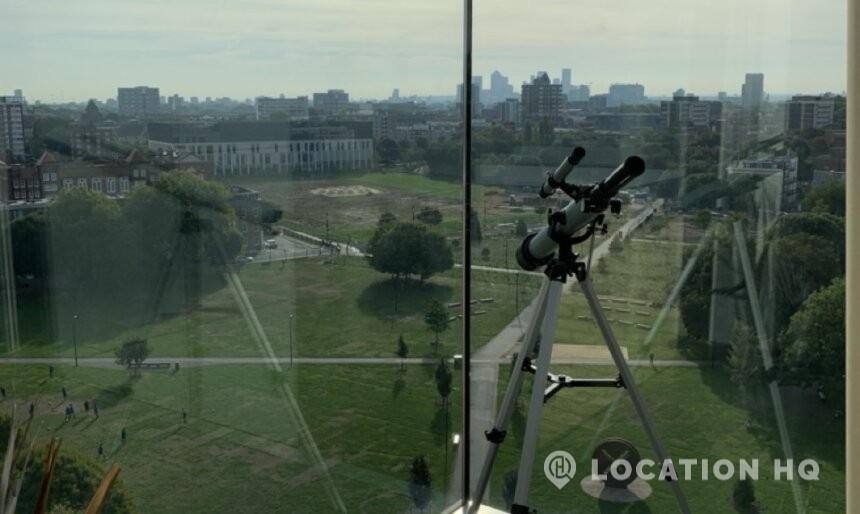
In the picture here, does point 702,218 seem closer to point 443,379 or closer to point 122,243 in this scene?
point 443,379

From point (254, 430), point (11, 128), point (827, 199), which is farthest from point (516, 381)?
point (11, 128)

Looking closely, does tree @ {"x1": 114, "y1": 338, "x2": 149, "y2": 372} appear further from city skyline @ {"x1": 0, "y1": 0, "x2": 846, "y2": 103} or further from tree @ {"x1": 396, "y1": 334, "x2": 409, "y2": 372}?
Result: tree @ {"x1": 396, "y1": 334, "x2": 409, "y2": 372}

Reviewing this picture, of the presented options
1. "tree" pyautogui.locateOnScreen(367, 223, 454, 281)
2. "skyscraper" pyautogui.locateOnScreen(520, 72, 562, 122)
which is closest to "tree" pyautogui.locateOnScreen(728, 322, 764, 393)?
"skyscraper" pyautogui.locateOnScreen(520, 72, 562, 122)

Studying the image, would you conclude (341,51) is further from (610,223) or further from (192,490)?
(192,490)

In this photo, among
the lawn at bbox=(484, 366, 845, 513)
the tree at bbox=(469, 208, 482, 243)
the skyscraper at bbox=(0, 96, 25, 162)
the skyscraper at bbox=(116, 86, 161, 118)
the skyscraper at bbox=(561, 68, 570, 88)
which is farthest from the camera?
the tree at bbox=(469, 208, 482, 243)

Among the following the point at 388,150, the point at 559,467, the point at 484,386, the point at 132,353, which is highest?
the point at 388,150

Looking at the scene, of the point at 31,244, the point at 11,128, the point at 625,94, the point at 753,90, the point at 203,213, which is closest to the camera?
the point at 11,128

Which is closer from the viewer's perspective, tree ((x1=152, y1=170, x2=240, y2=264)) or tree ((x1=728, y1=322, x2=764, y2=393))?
tree ((x1=152, y1=170, x2=240, y2=264))

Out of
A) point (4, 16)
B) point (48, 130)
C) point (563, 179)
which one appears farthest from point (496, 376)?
point (4, 16)
